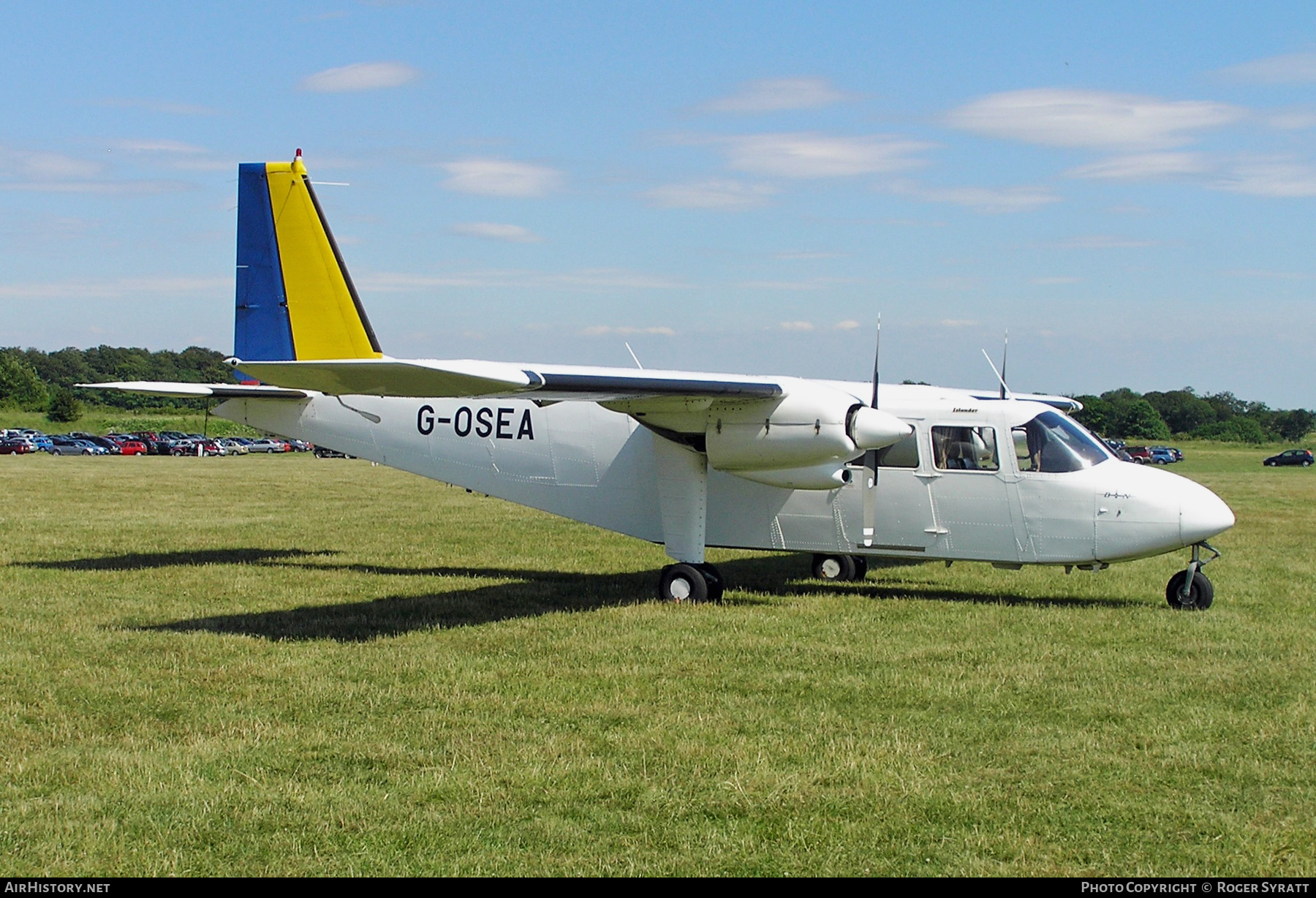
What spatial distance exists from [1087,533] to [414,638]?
7.45 metres

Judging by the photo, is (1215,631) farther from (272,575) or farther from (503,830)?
(272,575)

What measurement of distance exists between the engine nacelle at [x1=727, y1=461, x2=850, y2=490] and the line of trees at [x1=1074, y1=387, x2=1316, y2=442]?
315 ft

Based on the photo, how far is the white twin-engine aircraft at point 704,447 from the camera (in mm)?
12969

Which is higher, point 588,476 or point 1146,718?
point 588,476

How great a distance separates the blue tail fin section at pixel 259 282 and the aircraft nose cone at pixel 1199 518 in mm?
11032

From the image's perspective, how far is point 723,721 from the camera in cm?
835

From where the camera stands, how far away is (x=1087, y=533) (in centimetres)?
1332

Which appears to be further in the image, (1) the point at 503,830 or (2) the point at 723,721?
(2) the point at 723,721

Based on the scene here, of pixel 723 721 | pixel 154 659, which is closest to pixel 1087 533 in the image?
pixel 723 721

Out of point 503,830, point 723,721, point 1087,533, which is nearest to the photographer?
point 503,830

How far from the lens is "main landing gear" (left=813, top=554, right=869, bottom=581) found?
1630 centimetres

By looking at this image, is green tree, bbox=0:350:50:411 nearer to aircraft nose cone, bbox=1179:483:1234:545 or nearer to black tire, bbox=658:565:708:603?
black tire, bbox=658:565:708:603

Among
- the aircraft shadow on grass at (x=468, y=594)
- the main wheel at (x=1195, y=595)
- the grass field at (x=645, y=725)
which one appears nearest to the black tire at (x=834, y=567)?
the aircraft shadow on grass at (x=468, y=594)
